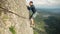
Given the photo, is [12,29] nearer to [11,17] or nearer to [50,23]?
[11,17]

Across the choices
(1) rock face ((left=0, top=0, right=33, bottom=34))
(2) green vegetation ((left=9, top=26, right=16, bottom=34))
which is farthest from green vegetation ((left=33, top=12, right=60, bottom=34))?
(2) green vegetation ((left=9, top=26, right=16, bottom=34))

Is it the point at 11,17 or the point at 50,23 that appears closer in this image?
the point at 11,17

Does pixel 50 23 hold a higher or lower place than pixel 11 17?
lower

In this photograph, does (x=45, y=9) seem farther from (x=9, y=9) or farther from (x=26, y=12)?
(x=9, y=9)

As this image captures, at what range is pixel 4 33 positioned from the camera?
10.9 feet

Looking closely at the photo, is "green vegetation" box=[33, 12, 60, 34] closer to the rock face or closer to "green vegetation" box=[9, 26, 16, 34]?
the rock face

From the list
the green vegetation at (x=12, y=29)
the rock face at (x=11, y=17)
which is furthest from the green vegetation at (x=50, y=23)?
the green vegetation at (x=12, y=29)

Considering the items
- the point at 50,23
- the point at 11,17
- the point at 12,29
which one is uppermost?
the point at 11,17

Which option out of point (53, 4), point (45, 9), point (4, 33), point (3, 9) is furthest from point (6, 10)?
point (53, 4)

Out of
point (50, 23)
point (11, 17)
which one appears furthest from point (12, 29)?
point (50, 23)

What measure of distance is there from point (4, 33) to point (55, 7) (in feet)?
20.8

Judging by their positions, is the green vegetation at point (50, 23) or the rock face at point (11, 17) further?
the green vegetation at point (50, 23)

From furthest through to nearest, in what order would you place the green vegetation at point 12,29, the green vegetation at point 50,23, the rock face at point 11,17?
1. the green vegetation at point 50,23
2. the green vegetation at point 12,29
3. the rock face at point 11,17

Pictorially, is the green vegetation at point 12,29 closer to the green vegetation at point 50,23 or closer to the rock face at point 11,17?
the rock face at point 11,17
